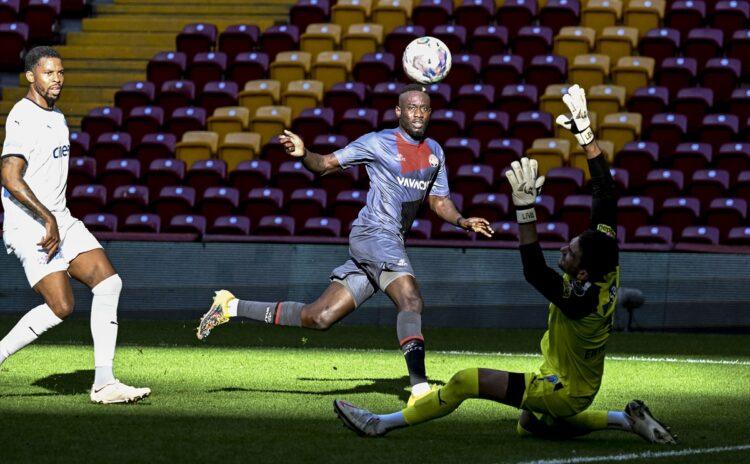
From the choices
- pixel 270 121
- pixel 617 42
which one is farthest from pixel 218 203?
pixel 617 42

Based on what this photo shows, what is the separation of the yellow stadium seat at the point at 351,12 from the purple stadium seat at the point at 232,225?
216 inches

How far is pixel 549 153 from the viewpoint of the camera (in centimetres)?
1706

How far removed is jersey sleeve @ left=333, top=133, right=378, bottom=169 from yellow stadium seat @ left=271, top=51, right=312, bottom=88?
1192cm

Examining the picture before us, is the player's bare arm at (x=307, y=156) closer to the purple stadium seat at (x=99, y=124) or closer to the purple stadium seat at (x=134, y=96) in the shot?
the purple stadium seat at (x=99, y=124)

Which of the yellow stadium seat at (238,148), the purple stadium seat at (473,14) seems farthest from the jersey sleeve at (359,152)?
the purple stadium seat at (473,14)

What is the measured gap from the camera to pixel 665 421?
288 inches

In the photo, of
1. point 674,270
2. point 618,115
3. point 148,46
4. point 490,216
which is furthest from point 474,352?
point 148,46

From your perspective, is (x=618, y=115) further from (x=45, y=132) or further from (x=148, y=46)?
(x=45, y=132)

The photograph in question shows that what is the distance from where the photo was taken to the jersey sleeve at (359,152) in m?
8.06

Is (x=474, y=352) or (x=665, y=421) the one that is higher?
(x=665, y=421)

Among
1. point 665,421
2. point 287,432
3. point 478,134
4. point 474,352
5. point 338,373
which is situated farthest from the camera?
point 478,134

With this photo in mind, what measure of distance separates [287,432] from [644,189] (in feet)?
34.6

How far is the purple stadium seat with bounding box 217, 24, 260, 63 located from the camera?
67.8ft

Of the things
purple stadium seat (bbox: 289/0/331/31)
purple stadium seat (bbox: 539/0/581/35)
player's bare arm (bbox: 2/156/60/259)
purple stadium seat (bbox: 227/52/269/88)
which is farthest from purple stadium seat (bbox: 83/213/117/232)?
player's bare arm (bbox: 2/156/60/259)
